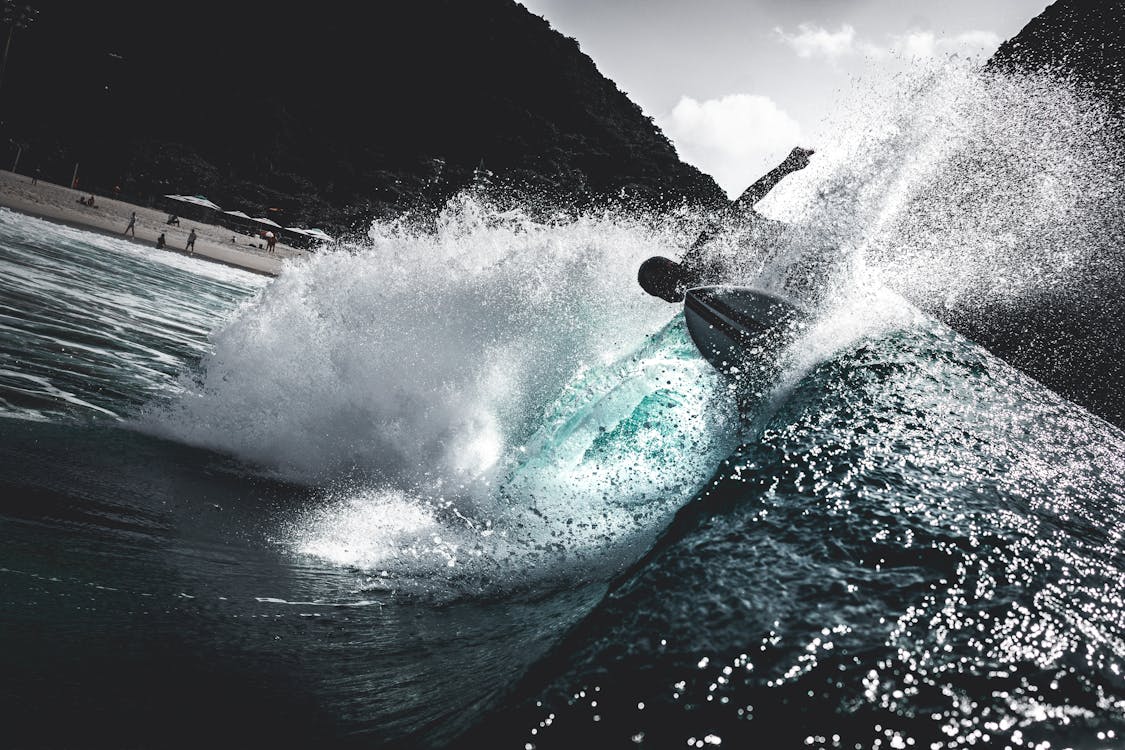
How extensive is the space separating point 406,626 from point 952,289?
7.15 m

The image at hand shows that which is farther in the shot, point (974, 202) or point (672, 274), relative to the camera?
point (974, 202)

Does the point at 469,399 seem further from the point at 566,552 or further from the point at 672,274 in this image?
the point at 566,552

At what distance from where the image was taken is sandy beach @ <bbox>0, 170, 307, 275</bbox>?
23.2m

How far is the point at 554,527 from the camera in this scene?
3711mm

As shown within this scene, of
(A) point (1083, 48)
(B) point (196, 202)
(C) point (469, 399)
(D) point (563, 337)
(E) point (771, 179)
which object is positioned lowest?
(B) point (196, 202)

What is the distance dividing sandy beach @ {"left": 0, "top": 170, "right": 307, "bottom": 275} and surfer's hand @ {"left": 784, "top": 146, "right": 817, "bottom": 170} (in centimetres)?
2513

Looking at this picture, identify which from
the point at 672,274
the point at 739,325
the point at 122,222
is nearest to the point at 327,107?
the point at 122,222

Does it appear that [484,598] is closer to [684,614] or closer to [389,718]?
[389,718]

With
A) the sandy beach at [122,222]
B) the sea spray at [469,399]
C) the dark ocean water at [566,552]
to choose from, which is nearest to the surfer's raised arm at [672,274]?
the sea spray at [469,399]

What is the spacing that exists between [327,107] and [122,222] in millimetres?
74338

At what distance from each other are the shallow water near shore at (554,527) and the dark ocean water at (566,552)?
13 millimetres

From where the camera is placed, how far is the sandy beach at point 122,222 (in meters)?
23.2

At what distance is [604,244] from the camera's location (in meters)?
7.04

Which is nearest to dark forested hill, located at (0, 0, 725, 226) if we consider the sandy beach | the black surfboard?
the sandy beach
